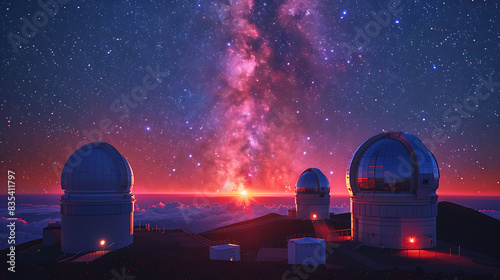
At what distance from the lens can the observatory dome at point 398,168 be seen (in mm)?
22703

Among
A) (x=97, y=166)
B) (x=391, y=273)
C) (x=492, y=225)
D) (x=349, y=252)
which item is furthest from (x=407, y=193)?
(x=97, y=166)

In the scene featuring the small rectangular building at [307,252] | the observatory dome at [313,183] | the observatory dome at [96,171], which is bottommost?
the small rectangular building at [307,252]

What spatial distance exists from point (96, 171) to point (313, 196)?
95.9ft

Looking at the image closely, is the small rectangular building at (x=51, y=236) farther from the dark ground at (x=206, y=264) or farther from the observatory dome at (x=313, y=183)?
the observatory dome at (x=313, y=183)

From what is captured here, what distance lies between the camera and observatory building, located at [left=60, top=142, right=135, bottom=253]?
23109mm

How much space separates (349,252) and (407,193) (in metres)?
6.07

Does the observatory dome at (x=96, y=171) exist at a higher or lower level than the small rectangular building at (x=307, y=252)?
higher

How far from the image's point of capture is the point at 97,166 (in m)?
23.8

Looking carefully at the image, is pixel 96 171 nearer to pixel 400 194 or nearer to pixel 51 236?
pixel 51 236

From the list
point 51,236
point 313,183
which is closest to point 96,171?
point 51,236

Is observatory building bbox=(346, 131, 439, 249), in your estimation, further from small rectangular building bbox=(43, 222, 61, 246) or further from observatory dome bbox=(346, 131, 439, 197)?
small rectangular building bbox=(43, 222, 61, 246)

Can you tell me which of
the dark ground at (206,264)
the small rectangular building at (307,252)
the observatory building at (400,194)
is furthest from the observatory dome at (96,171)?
the observatory building at (400,194)

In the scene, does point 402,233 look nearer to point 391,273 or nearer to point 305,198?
point 391,273

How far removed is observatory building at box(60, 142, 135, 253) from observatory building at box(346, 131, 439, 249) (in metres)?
19.0
